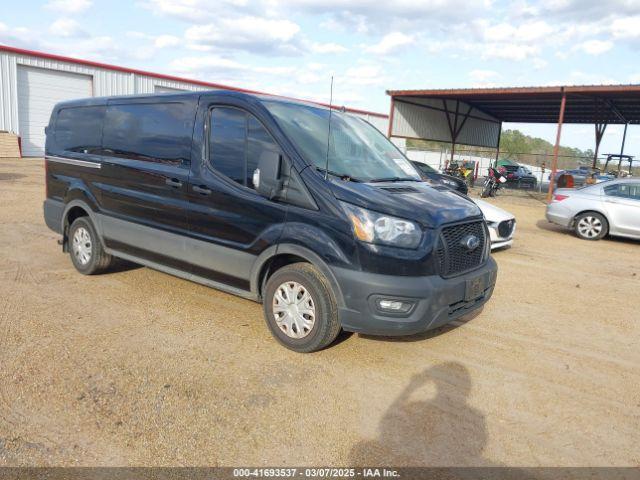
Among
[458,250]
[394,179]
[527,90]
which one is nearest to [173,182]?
[394,179]

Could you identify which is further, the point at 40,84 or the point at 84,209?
the point at 40,84

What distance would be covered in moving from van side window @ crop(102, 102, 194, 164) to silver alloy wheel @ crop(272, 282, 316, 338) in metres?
1.61

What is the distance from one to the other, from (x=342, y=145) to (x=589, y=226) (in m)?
8.21

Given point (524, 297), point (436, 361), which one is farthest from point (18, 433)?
point (524, 297)

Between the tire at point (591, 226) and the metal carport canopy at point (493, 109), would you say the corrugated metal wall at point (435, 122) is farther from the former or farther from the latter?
the tire at point (591, 226)

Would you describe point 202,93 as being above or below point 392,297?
above

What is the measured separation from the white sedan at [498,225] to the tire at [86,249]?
18.2 feet

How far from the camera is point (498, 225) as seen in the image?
8148 millimetres

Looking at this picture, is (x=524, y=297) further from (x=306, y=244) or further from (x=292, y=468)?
(x=292, y=468)

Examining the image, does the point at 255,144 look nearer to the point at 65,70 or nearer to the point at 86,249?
the point at 86,249

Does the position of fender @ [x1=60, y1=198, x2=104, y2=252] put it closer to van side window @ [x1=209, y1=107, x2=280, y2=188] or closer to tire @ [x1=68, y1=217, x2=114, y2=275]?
tire @ [x1=68, y1=217, x2=114, y2=275]

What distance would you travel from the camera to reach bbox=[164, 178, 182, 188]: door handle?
15.5 ft

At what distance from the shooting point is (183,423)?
122 inches

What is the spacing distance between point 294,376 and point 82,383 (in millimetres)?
1486
